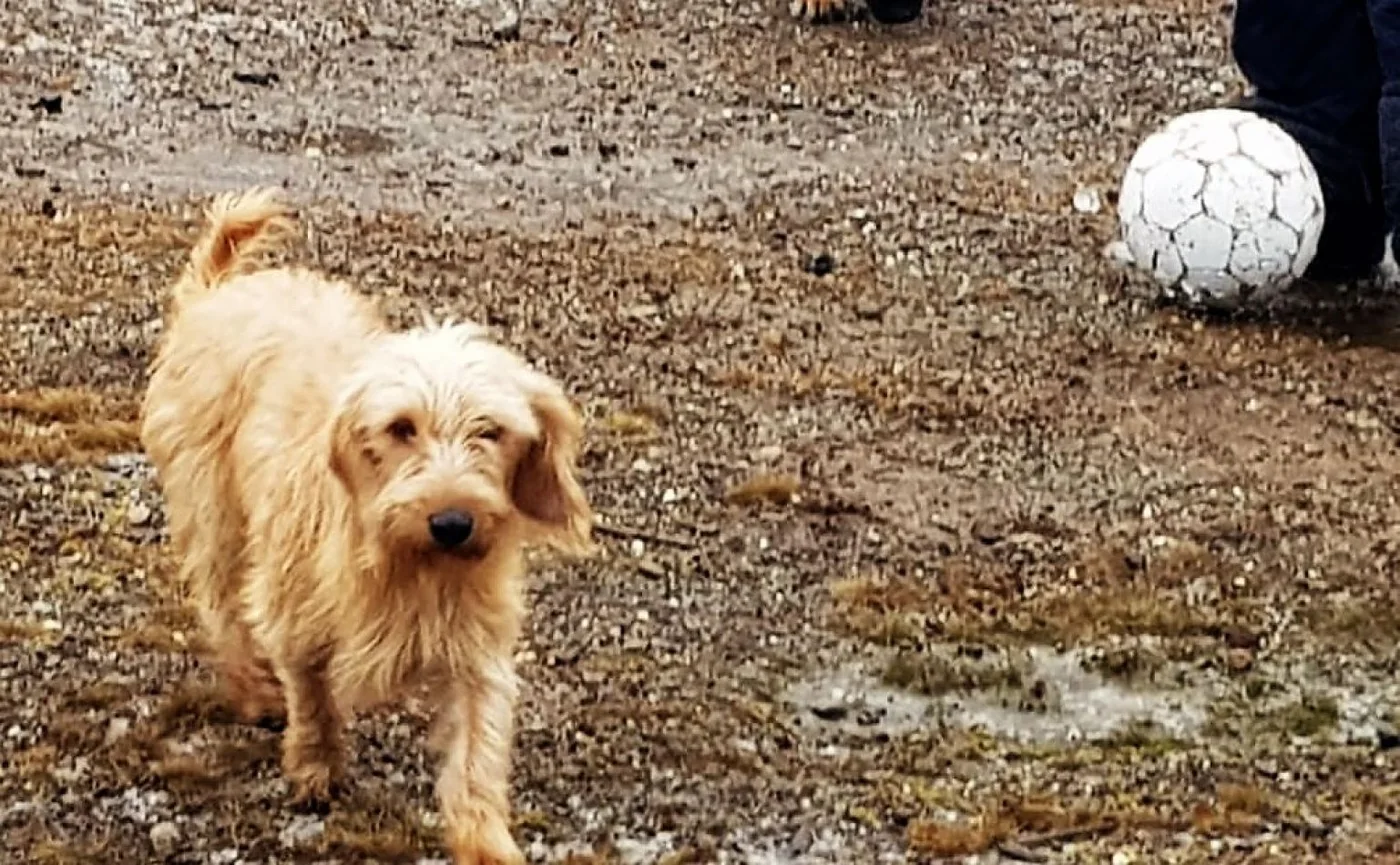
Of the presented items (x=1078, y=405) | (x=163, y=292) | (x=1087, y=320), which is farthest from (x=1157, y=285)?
(x=163, y=292)

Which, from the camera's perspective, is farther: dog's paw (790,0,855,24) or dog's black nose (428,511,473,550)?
dog's paw (790,0,855,24)

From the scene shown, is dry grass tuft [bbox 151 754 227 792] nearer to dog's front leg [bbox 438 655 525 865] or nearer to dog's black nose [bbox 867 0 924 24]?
dog's front leg [bbox 438 655 525 865]

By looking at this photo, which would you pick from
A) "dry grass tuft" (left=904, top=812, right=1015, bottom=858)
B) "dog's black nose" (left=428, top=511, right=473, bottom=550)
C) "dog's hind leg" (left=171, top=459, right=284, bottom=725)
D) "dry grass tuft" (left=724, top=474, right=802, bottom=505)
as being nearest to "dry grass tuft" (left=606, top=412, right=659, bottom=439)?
"dry grass tuft" (left=724, top=474, right=802, bottom=505)

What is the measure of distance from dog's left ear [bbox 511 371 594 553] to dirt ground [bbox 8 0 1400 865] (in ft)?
2.10

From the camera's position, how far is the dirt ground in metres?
4.96

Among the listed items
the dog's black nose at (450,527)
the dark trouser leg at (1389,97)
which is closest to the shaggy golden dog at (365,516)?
the dog's black nose at (450,527)

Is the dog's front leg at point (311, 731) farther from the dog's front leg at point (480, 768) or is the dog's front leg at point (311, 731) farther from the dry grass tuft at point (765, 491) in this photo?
the dry grass tuft at point (765, 491)

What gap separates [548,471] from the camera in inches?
180

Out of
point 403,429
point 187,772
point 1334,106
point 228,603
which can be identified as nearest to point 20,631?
point 228,603

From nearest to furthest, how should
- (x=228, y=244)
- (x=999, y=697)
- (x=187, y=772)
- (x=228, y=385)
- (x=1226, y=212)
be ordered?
(x=187, y=772), (x=228, y=385), (x=999, y=697), (x=228, y=244), (x=1226, y=212)

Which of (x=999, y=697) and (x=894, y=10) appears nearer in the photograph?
(x=999, y=697)

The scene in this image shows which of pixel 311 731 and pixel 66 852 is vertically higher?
pixel 311 731

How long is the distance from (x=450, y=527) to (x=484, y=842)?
21.8 inches

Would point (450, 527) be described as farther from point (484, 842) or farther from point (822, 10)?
point (822, 10)
